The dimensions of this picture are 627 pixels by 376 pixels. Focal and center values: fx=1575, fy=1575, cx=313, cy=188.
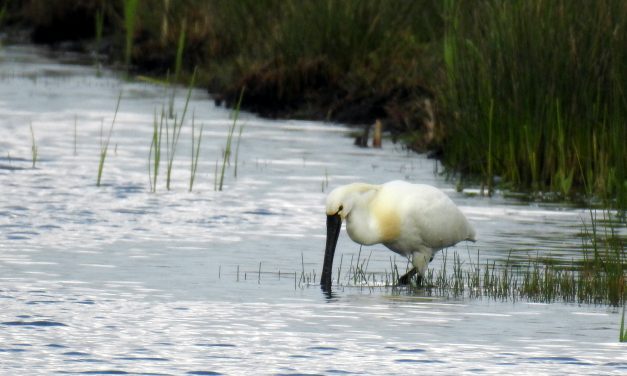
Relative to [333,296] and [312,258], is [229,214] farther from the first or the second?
[333,296]

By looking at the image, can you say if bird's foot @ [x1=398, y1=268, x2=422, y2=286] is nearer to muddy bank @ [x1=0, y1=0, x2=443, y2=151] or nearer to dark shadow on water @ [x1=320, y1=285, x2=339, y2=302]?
dark shadow on water @ [x1=320, y1=285, x2=339, y2=302]

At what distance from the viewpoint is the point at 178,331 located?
8008 mm

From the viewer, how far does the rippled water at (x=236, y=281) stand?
7.43 m

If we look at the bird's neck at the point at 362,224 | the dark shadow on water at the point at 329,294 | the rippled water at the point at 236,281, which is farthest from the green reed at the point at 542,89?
the dark shadow on water at the point at 329,294

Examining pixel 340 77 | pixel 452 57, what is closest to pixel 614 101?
pixel 452 57

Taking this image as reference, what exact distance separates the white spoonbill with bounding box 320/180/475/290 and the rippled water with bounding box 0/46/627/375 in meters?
0.43

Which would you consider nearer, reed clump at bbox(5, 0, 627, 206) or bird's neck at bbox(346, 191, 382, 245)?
bird's neck at bbox(346, 191, 382, 245)

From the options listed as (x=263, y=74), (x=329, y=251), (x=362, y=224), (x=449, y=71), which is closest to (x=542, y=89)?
(x=449, y=71)

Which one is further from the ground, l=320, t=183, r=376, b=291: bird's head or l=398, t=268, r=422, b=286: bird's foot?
l=320, t=183, r=376, b=291: bird's head

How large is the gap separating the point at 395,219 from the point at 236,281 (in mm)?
1059

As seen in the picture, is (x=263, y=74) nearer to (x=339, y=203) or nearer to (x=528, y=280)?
(x=339, y=203)

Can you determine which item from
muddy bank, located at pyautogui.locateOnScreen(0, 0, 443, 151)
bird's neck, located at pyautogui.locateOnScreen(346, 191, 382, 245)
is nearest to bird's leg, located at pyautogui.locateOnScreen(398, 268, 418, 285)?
bird's neck, located at pyautogui.locateOnScreen(346, 191, 382, 245)

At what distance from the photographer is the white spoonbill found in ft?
31.9

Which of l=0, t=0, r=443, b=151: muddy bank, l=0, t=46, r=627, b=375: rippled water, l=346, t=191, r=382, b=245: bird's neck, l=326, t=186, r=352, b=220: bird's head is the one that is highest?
l=0, t=0, r=443, b=151: muddy bank
